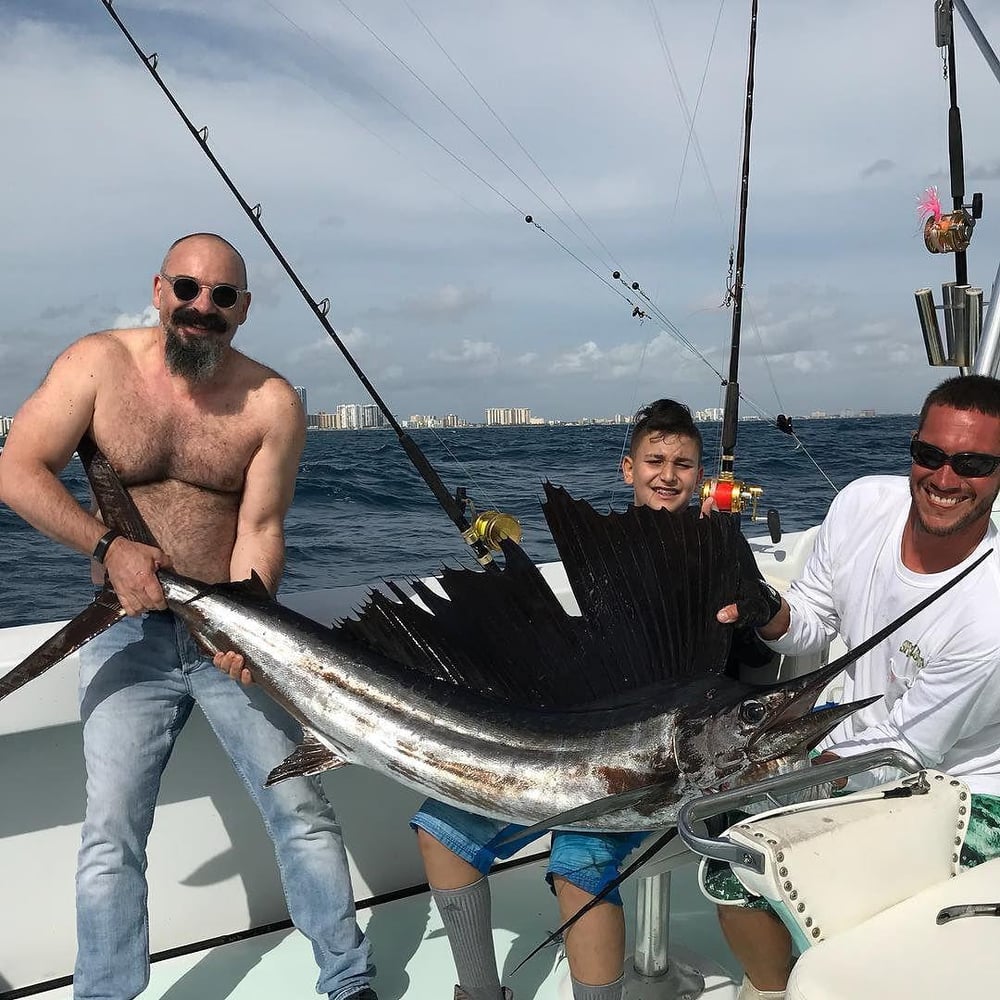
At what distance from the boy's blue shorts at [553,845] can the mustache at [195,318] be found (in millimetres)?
1029

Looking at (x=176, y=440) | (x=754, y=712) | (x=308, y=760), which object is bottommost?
(x=308, y=760)

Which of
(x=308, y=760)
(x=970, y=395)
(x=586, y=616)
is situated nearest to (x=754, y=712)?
(x=586, y=616)

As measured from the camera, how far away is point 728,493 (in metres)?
2.61

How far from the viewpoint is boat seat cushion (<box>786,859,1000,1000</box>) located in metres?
1.13

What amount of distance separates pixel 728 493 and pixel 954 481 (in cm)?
94

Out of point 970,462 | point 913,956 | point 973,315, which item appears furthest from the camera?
point 973,315

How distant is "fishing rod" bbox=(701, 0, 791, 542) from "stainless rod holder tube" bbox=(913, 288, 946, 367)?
600mm

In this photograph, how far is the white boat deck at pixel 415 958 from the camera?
2.06 metres

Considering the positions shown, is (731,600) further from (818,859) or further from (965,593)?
(818,859)

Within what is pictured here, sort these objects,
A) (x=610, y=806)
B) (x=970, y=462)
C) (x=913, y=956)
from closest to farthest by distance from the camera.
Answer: (x=913, y=956), (x=610, y=806), (x=970, y=462)

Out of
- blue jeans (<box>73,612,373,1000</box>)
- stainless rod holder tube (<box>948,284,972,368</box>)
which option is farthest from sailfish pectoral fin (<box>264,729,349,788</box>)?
stainless rod holder tube (<box>948,284,972,368</box>)

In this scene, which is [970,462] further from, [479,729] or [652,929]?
[652,929]

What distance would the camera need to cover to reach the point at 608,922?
5.42ft

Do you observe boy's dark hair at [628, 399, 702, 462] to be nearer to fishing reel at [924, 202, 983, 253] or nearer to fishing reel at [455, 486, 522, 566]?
fishing reel at [455, 486, 522, 566]
